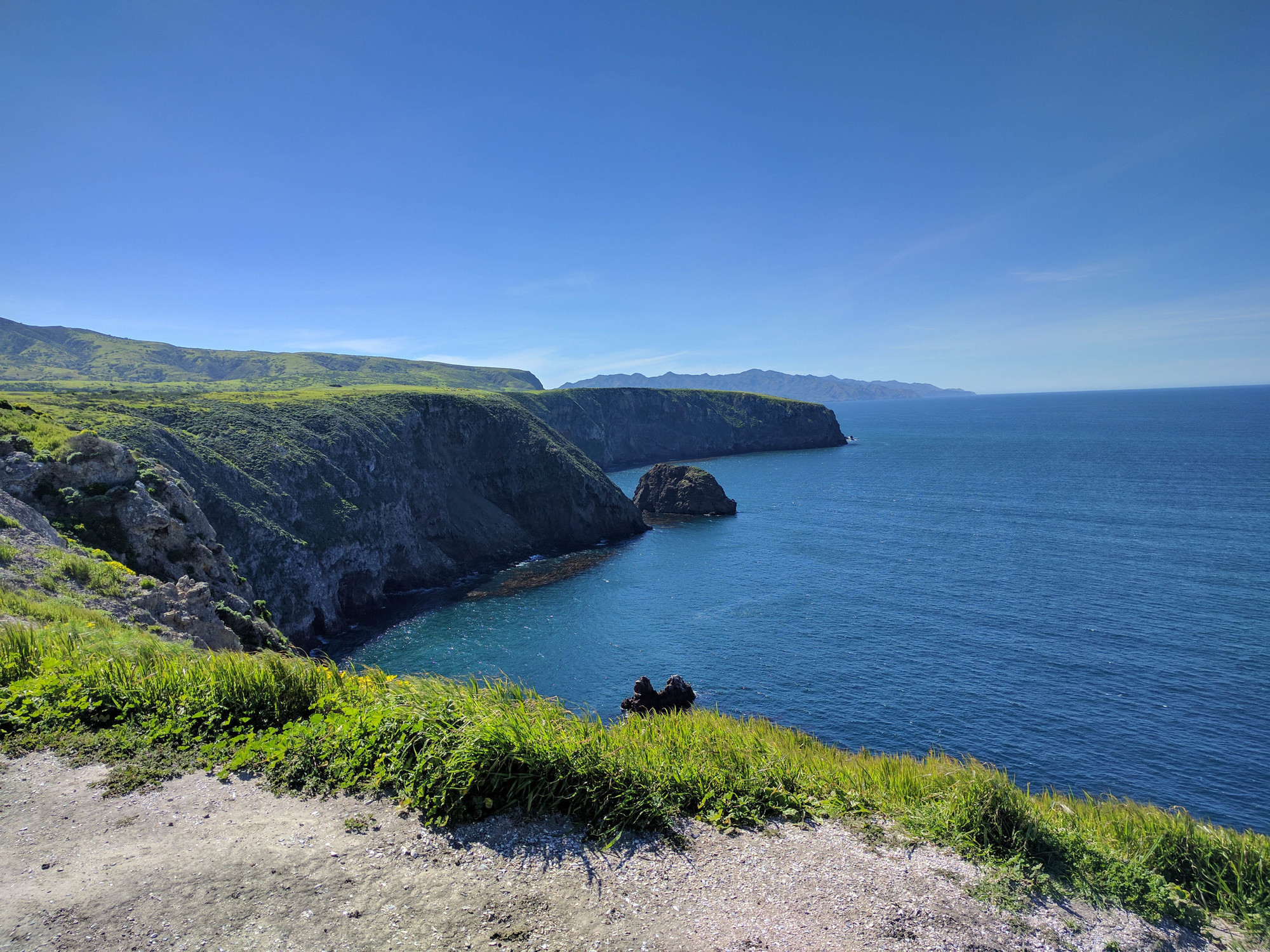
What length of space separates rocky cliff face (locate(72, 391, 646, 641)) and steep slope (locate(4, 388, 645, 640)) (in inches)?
5.9

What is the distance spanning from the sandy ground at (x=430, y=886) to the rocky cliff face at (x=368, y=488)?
1682 inches

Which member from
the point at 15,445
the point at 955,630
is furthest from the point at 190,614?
the point at 955,630

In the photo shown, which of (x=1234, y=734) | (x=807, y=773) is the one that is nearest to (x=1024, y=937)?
(x=807, y=773)

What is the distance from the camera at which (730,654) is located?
41.1 m

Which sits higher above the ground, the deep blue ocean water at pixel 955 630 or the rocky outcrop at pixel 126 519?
the rocky outcrop at pixel 126 519

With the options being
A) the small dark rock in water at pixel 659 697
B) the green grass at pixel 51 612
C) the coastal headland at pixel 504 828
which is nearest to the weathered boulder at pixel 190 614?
the green grass at pixel 51 612

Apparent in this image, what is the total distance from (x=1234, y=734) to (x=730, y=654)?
26.0 m

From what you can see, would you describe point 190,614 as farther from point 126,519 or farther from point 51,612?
point 126,519

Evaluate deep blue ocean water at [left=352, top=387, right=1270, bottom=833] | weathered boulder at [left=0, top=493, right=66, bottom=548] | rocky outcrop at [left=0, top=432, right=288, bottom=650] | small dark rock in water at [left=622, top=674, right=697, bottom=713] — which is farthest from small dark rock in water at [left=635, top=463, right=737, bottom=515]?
weathered boulder at [left=0, top=493, right=66, bottom=548]

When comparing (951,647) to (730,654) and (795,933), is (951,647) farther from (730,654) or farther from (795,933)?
(795,933)

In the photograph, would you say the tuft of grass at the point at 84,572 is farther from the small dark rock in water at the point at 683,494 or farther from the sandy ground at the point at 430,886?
the small dark rock in water at the point at 683,494

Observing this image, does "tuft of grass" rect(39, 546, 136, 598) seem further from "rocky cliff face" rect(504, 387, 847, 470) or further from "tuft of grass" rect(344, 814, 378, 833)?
"rocky cliff face" rect(504, 387, 847, 470)

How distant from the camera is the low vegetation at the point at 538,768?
7.80 meters

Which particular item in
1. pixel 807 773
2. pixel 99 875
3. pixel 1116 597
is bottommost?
pixel 1116 597
